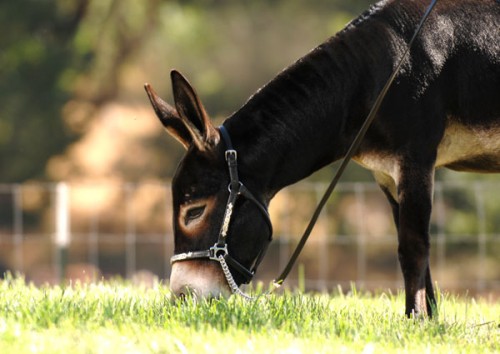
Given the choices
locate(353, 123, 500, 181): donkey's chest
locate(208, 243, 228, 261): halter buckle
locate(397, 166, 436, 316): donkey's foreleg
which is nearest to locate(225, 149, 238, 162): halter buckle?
locate(208, 243, 228, 261): halter buckle

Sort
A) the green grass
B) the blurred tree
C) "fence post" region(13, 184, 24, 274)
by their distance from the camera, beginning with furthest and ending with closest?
the blurred tree < "fence post" region(13, 184, 24, 274) < the green grass

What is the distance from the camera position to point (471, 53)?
4805 millimetres

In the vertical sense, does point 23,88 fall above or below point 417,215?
above

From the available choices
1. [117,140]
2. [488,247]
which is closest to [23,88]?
[117,140]

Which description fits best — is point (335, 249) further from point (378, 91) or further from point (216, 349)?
point (216, 349)

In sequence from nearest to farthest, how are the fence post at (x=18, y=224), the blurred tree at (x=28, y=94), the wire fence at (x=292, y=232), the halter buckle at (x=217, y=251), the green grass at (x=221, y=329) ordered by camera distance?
the green grass at (x=221, y=329) → the halter buckle at (x=217, y=251) → the fence post at (x=18, y=224) → the wire fence at (x=292, y=232) → the blurred tree at (x=28, y=94)

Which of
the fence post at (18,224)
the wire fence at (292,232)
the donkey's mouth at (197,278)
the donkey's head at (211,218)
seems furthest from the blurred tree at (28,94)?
the donkey's mouth at (197,278)

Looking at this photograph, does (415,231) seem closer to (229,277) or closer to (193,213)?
(229,277)

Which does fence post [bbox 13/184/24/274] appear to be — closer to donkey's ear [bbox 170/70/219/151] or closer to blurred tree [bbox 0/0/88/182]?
blurred tree [bbox 0/0/88/182]

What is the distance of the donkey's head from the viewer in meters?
4.39

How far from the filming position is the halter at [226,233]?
438cm

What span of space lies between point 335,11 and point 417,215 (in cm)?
1132

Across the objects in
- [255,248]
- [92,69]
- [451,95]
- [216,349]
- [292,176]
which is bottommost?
[216,349]

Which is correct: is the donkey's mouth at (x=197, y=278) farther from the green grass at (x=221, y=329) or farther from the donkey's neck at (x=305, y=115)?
the donkey's neck at (x=305, y=115)
